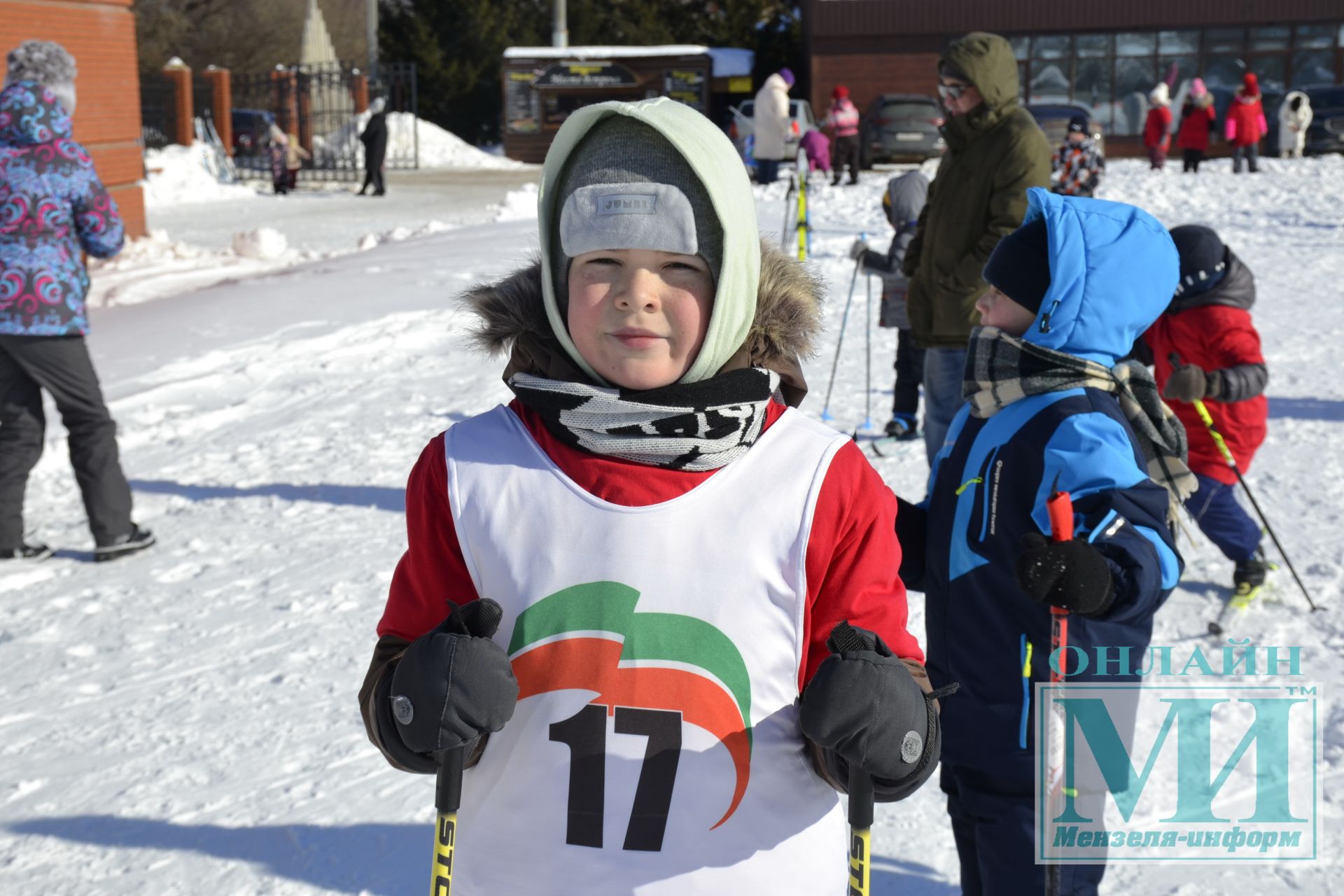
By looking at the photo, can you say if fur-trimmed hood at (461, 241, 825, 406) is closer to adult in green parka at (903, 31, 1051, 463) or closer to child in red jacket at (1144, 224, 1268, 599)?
child in red jacket at (1144, 224, 1268, 599)

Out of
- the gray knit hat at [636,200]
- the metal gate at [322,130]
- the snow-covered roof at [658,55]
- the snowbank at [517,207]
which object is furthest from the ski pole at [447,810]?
the snow-covered roof at [658,55]

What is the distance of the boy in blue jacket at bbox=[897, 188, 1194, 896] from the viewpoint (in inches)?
93.6

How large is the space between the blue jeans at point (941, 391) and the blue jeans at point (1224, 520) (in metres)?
0.96

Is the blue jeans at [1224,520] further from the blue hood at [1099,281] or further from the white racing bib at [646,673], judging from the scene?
the white racing bib at [646,673]

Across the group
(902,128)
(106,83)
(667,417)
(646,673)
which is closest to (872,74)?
(902,128)

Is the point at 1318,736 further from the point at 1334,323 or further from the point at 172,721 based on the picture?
the point at 1334,323

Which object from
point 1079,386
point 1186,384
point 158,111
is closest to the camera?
point 1079,386

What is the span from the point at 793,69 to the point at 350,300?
89.2ft

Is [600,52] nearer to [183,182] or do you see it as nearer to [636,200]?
[183,182]

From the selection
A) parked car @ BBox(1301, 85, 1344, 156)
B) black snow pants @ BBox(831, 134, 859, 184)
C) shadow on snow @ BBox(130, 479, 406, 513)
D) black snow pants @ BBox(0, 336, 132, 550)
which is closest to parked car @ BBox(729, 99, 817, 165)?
black snow pants @ BBox(831, 134, 859, 184)

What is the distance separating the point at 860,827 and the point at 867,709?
0.75 ft

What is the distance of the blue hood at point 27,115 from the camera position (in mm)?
4949

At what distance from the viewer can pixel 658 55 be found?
30500mm

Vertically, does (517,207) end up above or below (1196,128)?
below
